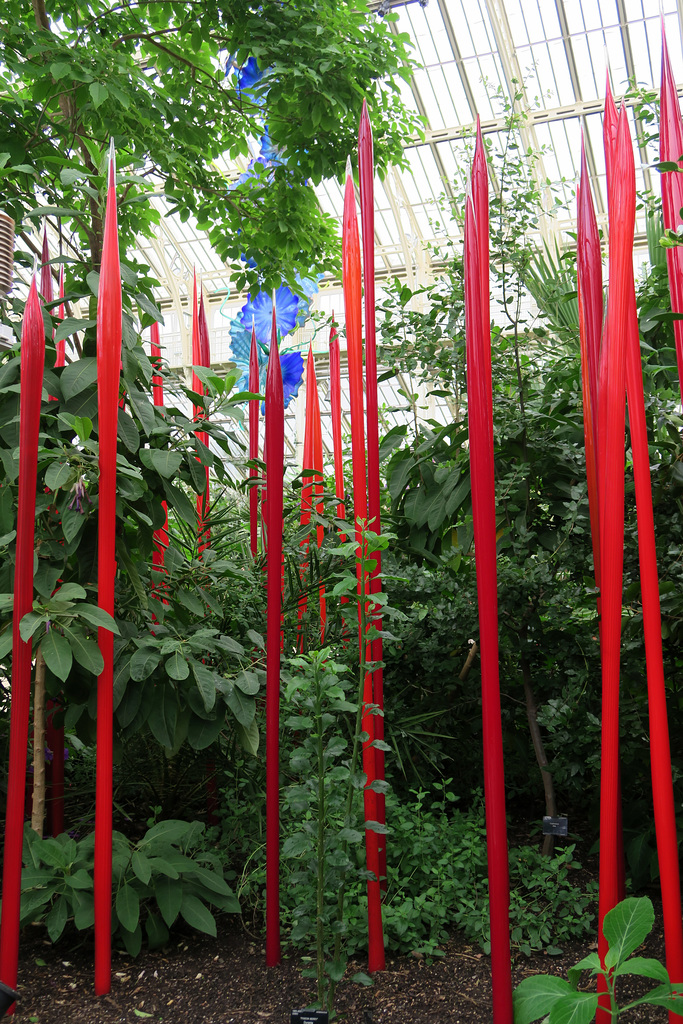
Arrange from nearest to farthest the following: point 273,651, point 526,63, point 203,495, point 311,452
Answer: point 273,651 → point 203,495 → point 311,452 → point 526,63

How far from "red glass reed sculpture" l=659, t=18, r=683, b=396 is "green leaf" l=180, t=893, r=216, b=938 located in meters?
1.29

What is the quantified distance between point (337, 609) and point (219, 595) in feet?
1.28

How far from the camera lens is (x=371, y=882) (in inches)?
56.9

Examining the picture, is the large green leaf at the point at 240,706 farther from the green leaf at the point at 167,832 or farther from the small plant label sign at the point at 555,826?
the small plant label sign at the point at 555,826

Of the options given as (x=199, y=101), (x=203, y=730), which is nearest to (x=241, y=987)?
(x=203, y=730)

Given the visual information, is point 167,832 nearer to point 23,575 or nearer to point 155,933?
point 155,933

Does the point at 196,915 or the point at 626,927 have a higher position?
the point at 626,927

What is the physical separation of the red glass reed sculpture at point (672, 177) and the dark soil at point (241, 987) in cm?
111

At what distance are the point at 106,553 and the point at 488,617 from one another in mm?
690

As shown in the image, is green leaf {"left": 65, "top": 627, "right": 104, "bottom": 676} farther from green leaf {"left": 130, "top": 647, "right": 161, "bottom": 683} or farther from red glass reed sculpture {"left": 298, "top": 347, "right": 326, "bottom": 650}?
red glass reed sculpture {"left": 298, "top": 347, "right": 326, "bottom": 650}

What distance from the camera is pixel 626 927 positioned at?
3.59 feet

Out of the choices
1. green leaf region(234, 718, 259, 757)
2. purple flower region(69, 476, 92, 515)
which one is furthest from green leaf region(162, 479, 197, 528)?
green leaf region(234, 718, 259, 757)

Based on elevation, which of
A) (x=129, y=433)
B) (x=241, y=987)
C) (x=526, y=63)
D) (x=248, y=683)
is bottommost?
(x=241, y=987)

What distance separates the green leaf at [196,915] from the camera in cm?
151
